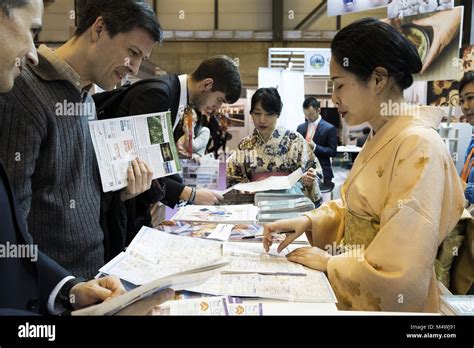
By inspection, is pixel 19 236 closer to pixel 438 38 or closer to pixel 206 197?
pixel 206 197

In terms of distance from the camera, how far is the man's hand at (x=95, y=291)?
940mm

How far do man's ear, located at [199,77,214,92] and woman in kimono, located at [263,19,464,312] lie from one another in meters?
1.18

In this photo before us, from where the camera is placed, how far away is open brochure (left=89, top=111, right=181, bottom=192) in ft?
4.39

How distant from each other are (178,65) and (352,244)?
11.7 meters

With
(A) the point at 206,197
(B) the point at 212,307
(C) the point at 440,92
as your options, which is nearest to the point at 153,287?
(B) the point at 212,307

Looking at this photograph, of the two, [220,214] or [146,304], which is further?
[220,214]

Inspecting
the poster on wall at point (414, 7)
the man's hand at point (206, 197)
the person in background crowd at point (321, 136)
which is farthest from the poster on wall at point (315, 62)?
the man's hand at point (206, 197)

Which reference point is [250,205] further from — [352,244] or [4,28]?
[4,28]

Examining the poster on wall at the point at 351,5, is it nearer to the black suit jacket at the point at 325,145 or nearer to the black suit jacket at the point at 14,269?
the black suit jacket at the point at 325,145

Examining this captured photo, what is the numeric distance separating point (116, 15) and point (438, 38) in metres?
2.42

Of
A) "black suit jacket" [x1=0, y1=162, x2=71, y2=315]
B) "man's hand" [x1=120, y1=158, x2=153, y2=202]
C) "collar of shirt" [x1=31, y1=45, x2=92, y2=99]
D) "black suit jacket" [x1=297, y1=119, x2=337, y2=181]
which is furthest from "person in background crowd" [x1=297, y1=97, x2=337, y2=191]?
"black suit jacket" [x1=0, y1=162, x2=71, y2=315]

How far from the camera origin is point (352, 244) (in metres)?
1.32

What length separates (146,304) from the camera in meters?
0.75

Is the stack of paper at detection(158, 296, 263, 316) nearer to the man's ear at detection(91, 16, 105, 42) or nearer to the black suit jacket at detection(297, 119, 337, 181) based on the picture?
the man's ear at detection(91, 16, 105, 42)
